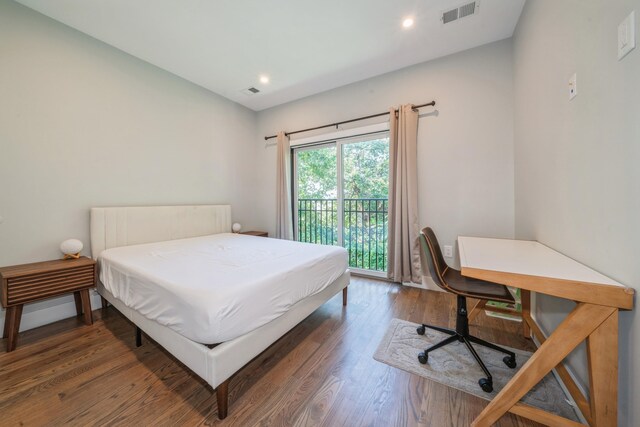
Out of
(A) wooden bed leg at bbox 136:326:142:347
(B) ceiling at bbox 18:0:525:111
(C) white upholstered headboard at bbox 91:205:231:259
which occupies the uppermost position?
(B) ceiling at bbox 18:0:525:111

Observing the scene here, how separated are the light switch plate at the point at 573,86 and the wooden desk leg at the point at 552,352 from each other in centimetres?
116

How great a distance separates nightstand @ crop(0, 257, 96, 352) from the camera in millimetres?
1722

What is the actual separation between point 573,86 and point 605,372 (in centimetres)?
144

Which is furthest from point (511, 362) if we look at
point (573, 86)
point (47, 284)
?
point (47, 284)

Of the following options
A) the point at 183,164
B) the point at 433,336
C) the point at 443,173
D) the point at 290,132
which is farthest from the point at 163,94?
the point at 433,336

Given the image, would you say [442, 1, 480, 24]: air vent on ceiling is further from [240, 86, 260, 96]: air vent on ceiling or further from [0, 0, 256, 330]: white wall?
[0, 0, 256, 330]: white wall

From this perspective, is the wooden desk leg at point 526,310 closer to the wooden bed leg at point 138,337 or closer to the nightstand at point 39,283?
the wooden bed leg at point 138,337

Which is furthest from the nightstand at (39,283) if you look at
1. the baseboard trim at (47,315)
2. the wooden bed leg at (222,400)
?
the wooden bed leg at (222,400)

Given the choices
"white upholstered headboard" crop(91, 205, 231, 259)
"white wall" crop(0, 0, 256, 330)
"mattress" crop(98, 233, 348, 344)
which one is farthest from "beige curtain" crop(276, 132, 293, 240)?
"mattress" crop(98, 233, 348, 344)

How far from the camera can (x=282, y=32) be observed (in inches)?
93.0

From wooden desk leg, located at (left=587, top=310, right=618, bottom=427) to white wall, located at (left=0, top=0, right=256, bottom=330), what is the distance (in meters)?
3.80

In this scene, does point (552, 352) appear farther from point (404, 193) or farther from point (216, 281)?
point (404, 193)

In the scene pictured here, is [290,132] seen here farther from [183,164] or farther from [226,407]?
[226,407]

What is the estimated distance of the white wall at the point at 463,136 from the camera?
2520 mm
